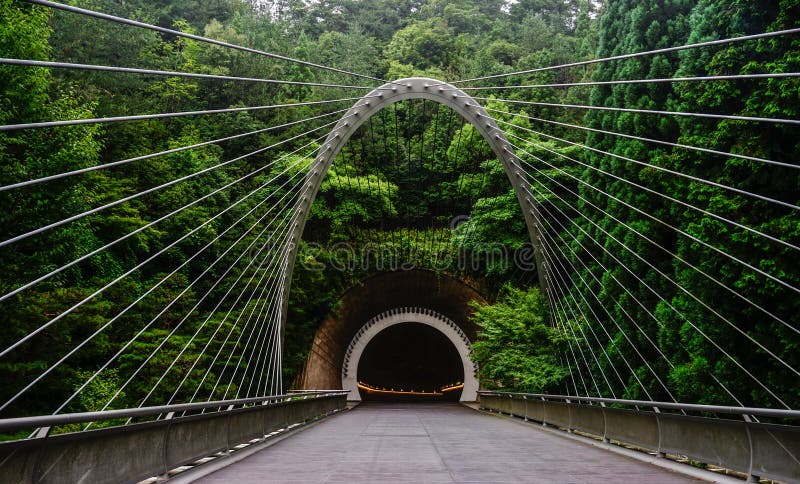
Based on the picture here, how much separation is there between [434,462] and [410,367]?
147ft

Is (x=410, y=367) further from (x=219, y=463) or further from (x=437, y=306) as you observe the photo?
(x=219, y=463)

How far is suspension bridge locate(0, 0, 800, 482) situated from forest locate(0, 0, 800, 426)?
0.13 metres

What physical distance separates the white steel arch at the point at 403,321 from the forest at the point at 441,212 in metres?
6.34

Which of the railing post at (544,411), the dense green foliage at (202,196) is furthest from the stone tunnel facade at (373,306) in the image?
the railing post at (544,411)

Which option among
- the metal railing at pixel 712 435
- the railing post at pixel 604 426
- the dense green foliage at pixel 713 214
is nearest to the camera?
the metal railing at pixel 712 435

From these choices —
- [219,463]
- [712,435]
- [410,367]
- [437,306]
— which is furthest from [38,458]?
[410,367]

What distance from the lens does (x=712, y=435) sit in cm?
791

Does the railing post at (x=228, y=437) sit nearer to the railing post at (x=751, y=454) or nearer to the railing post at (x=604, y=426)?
the railing post at (x=604, y=426)

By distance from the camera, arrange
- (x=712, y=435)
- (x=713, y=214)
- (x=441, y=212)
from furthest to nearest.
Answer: (x=441, y=212), (x=713, y=214), (x=712, y=435)

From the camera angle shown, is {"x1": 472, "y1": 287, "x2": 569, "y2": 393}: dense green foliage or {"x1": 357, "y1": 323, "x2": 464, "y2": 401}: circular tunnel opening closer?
{"x1": 472, "y1": 287, "x2": 569, "y2": 393}: dense green foliage

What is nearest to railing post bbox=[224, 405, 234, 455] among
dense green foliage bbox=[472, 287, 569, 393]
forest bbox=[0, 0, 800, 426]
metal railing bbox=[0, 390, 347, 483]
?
metal railing bbox=[0, 390, 347, 483]

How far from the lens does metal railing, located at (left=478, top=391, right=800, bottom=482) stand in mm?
6465

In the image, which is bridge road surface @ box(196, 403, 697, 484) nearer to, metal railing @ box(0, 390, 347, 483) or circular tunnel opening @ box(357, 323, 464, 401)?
metal railing @ box(0, 390, 347, 483)

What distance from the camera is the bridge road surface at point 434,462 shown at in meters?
7.21
